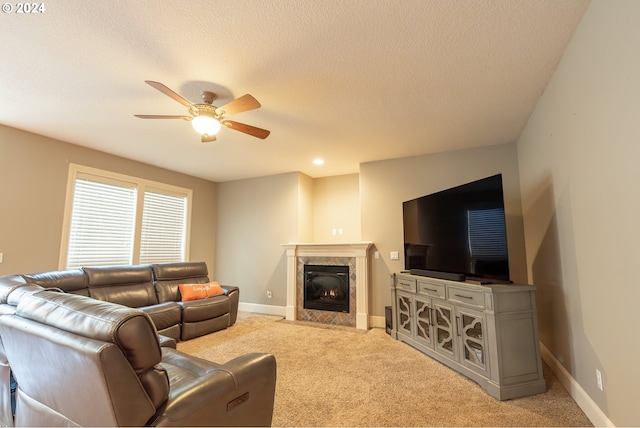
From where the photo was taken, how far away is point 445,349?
2998 millimetres

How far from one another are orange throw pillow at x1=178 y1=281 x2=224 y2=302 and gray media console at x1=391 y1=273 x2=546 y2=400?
308 centimetres

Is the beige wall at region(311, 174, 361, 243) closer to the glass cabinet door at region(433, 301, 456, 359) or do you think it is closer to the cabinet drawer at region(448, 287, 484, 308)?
the glass cabinet door at region(433, 301, 456, 359)

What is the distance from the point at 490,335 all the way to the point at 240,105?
2.86 meters

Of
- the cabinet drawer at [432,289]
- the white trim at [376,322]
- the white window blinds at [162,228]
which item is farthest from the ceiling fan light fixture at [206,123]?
the white trim at [376,322]

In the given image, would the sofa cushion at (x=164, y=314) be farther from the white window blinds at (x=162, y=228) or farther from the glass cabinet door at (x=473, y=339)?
the glass cabinet door at (x=473, y=339)

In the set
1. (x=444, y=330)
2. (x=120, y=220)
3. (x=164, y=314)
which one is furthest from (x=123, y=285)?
(x=444, y=330)

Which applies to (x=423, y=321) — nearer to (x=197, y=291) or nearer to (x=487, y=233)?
(x=487, y=233)

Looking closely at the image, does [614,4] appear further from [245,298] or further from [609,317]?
[245,298]

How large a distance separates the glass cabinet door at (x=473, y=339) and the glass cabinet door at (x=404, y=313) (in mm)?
875

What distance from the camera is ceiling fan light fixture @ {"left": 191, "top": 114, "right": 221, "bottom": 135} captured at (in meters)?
2.58

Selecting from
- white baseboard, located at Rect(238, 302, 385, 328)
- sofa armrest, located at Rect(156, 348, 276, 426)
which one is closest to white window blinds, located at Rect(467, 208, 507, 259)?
sofa armrest, located at Rect(156, 348, 276, 426)

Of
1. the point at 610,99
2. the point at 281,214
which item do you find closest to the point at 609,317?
the point at 610,99

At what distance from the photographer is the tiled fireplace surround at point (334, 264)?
179 inches

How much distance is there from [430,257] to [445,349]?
104 centimetres
